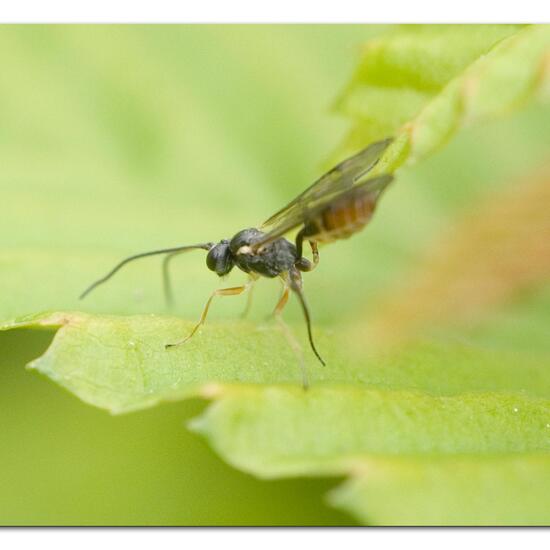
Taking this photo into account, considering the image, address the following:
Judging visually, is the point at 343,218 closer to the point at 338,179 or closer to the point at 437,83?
the point at 338,179

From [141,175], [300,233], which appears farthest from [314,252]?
[141,175]

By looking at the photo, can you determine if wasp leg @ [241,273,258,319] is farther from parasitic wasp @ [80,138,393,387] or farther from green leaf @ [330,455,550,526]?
green leaf @ [330,455,550,526]

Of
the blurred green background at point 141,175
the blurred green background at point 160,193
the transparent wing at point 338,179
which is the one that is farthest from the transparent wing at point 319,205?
the blurred green background at point 141,175

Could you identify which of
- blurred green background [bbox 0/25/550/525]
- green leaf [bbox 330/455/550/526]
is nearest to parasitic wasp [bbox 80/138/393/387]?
blurred green background [bbox 0/25/550/525]

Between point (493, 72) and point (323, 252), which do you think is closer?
point (493, 72)

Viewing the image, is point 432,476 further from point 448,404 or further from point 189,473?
point 189,473

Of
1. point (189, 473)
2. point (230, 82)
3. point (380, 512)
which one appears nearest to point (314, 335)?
point (189, 473)
